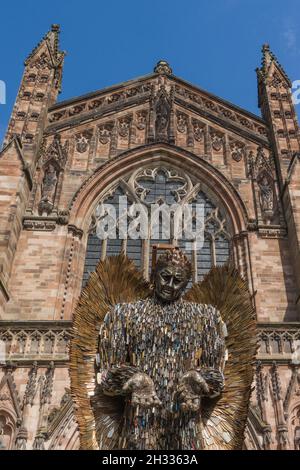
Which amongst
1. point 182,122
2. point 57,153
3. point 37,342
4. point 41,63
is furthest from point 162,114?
point 37,342

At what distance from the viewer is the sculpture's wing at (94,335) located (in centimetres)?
325

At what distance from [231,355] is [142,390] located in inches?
33.6

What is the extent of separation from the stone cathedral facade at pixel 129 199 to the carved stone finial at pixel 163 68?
0.06 meters

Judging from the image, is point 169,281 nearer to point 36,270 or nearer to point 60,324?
point 60,324

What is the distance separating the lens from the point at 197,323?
3.42 meters

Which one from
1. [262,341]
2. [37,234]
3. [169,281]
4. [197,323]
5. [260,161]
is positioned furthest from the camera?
[260,161]

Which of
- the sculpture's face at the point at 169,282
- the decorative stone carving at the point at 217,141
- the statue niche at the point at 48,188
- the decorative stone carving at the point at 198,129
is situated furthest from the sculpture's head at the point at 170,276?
the decorative stone carving at the point at 198,129

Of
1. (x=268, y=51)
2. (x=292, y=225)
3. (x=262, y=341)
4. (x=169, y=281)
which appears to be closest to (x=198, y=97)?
(x=268, y=51)

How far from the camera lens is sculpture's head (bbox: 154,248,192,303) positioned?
3.65 meters

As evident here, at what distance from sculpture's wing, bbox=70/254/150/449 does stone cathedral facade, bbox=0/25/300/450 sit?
5.41 metres

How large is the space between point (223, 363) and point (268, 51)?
16707 mm

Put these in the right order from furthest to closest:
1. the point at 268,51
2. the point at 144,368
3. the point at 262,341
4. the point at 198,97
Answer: the point at 268,51 → the point at 198,97 → the point at 262,341 → the point at 144,368

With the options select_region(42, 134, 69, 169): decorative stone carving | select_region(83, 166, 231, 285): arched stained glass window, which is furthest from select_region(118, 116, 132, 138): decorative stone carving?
select_region(42, 134, 69, 169): decorative stone carving

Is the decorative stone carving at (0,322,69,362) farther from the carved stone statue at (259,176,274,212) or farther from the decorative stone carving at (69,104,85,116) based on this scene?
the decorative stone carving at (69,104,85,116)
